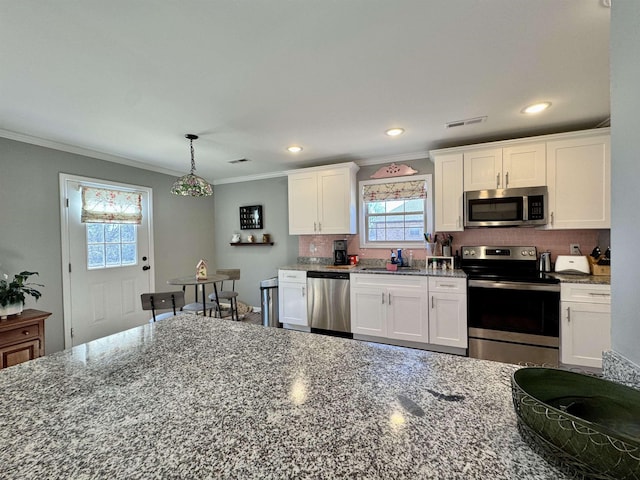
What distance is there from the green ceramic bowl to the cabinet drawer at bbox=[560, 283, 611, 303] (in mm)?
2408

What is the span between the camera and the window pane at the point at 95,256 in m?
3.42

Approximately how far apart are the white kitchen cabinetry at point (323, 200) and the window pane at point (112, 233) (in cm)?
221

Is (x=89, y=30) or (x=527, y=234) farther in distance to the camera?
(x=527, y=234)

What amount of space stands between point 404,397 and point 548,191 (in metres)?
2.99

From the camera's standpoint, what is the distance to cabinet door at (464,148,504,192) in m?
3.01

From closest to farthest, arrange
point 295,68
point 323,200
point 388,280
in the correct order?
point 295,68, point 388,280, point 323,200

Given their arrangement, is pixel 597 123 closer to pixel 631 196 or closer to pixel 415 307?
pixel 415 307

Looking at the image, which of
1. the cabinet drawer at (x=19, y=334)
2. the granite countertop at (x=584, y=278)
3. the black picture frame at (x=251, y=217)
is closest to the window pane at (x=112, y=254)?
the cabinet drawer at (x=19, y=334)

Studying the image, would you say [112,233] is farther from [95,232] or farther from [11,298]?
[11,298]

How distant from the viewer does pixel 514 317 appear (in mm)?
2717

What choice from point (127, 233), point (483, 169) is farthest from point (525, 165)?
point (127, 233)

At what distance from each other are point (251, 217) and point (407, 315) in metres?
2.95

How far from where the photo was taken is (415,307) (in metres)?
3.15

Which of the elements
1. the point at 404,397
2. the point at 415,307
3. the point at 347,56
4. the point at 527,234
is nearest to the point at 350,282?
Result: the point at 415,307
